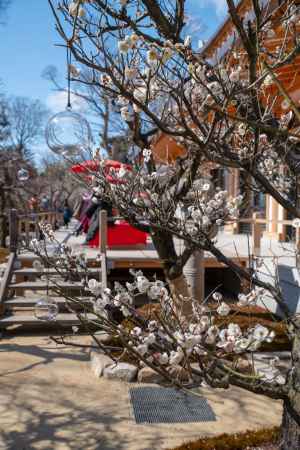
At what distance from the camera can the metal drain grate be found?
4734 mm

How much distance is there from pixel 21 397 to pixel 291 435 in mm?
3265

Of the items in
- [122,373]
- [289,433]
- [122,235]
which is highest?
[122,235]

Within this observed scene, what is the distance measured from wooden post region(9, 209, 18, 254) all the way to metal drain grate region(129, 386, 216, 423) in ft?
14.8

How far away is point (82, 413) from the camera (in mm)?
4840

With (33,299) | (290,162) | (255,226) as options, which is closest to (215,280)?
(255,226)

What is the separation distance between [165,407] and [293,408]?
2570mm

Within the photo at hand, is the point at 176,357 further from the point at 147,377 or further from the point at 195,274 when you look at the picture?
the point at 195,274

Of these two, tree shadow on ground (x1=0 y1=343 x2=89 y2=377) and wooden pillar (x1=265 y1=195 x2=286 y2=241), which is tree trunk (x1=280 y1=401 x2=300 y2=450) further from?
wooden pillar (x1=265 y1=195 x2=286 y2=241)

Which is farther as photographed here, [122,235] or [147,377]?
[122,235]

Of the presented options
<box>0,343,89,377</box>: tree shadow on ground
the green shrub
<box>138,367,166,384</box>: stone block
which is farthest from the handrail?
the green shrub

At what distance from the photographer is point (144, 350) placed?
2217 mm

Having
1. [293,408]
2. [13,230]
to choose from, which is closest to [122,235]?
[13,230]

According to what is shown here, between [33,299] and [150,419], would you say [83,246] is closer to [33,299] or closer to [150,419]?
[33,299]

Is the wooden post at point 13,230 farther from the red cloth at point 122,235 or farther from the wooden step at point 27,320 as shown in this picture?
the red cloth at point 122,235
